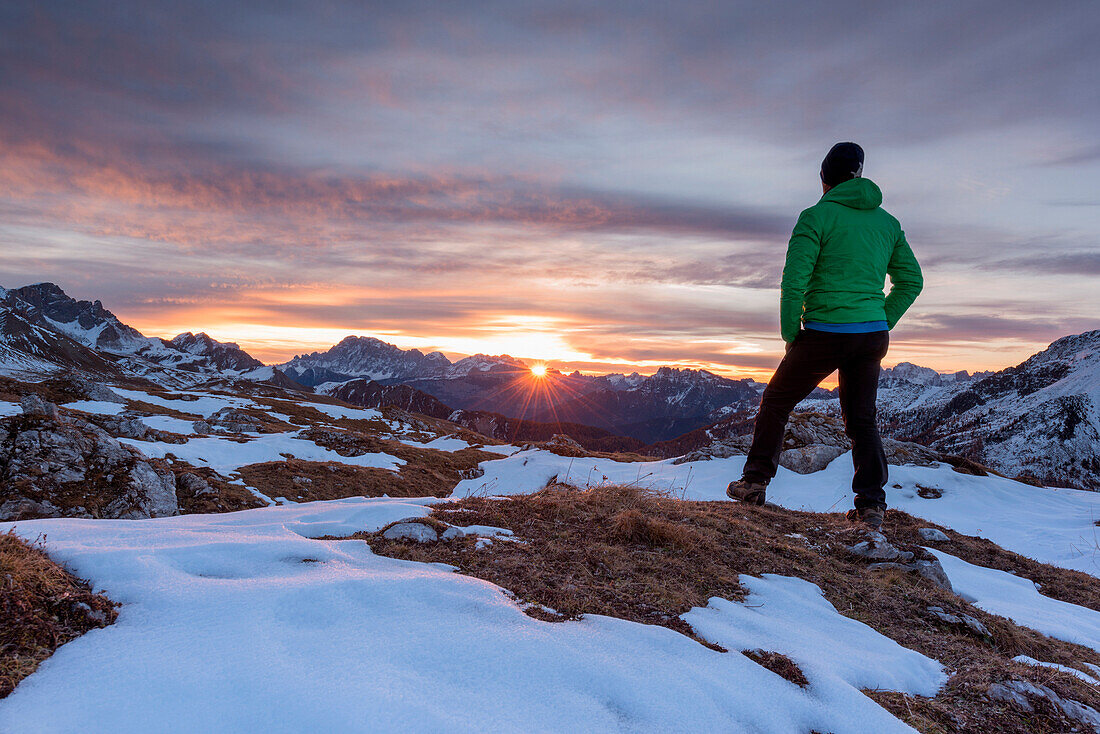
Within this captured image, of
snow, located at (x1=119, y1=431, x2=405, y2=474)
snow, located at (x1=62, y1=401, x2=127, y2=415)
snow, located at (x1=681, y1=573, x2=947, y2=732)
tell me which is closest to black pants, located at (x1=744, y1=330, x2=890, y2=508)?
snow, located at (x1=681, y1=573, x2=947, y2=732)

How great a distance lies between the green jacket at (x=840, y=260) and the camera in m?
6.34

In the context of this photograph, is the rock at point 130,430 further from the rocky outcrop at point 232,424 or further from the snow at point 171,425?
the rocky outcrop at point 232,424

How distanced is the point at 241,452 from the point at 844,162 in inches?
1294

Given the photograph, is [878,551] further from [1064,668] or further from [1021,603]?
[1064,668]

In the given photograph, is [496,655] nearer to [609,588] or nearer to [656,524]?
[609,588]

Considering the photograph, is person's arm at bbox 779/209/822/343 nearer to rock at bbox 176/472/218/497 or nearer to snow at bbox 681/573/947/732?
snow at bbox 681/573/947/732

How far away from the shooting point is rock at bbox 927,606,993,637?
497 cm

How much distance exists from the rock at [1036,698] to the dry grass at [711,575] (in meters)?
0.07

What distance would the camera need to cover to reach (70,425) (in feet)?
42.7

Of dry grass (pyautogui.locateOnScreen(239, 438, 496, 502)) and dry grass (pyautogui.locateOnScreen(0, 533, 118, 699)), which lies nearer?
dry grass (pyautogui.locateOnScreen(0, 533, 118, 699))

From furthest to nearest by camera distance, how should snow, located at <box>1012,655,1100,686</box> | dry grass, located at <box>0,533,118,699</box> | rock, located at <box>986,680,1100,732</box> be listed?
snow, located at <box>1012,655,1100,686</box>, rock, located at <box>986,680,1100,732</box>, dry grass, located at <box>0,533,118,699</box>

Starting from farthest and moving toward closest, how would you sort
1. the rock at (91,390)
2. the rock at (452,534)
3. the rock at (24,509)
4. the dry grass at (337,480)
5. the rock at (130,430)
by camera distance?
the rock at (91,390)
the rock at (130,430)
the dry grass at (337,480)
the rock at (24,509)
the rock at (452,534)

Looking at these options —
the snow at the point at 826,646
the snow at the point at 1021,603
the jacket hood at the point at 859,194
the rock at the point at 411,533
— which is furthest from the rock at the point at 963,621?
the rock at the point at 411,533

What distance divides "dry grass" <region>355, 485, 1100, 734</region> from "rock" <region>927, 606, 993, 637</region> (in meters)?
0.06
